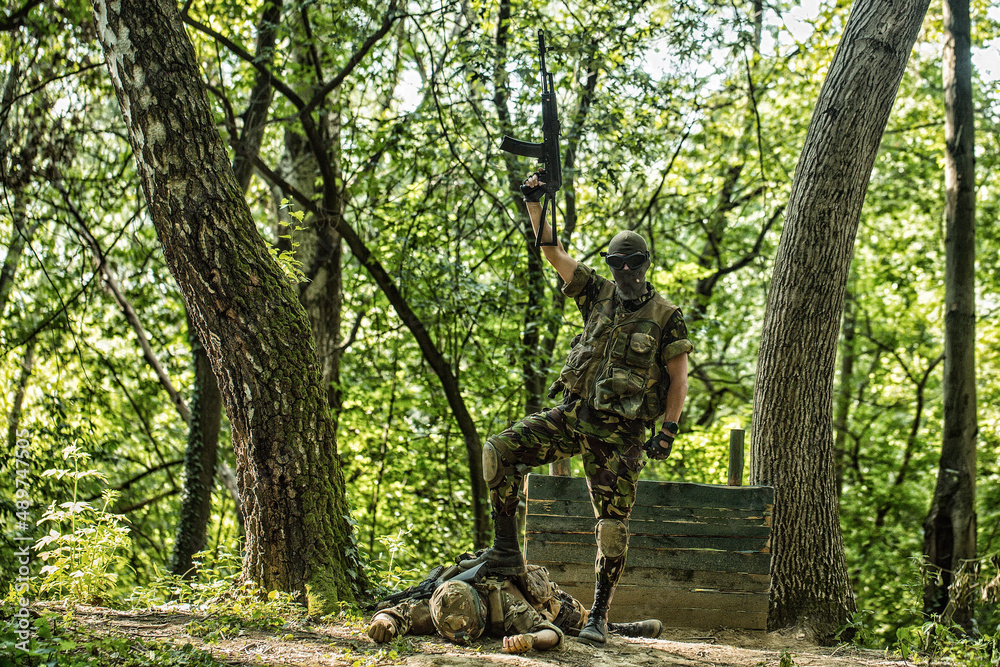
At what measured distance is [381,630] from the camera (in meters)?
3.66

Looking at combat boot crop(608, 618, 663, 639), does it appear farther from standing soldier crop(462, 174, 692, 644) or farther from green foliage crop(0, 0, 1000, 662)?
green foliage crop(0, 0, 1000, 662)

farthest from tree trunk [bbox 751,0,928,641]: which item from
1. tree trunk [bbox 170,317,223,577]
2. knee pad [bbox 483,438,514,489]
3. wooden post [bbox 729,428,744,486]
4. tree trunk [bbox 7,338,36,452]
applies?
tree trunk [bbox 7,338,36,452]

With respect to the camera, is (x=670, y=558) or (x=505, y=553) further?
(x=670, y=558)

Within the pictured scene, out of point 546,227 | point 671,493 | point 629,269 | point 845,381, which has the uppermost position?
point 845,381

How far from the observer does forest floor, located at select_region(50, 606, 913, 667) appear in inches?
130

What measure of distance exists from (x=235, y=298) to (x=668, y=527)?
316cm

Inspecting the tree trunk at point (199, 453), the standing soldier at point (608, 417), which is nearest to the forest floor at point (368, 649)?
the standing soldier at point (608, 417)

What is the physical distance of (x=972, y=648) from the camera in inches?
148

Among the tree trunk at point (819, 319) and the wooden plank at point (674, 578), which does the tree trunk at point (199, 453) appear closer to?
the wooden plank at point (674, 578)

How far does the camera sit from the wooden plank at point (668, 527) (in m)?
4.93

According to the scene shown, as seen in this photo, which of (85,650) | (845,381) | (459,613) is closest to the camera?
(85,650)

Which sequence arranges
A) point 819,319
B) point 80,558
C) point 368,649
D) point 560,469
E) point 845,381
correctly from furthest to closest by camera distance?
point 845,381
point 819,319
point 560,469
point 80,558
point 368,649

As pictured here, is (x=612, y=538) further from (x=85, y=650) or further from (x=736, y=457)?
(x=85, y=650)

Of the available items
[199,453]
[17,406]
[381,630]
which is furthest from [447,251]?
[17,406]
